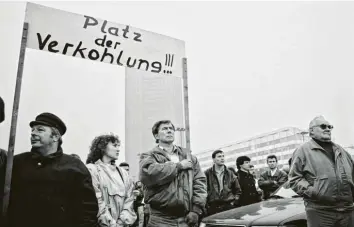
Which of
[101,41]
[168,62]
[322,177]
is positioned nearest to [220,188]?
[322,177]

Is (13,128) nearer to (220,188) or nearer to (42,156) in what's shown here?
(42,156)

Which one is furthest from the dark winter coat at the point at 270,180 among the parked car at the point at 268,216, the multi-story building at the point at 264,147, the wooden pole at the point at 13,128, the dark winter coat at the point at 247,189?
the multi-story building at the point at 264,147

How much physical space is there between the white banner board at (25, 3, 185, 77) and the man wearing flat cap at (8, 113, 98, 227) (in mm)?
792

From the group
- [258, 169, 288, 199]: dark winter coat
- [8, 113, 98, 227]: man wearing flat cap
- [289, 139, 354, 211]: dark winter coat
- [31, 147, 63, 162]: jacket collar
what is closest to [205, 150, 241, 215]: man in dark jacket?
[258, 169, 288, 199]: dark winter coat

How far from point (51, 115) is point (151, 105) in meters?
34.7

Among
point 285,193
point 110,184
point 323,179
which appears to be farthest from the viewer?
point 285,193

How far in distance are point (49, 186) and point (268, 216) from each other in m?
2.58

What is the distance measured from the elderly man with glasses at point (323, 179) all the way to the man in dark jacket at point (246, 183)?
2225 millimetres

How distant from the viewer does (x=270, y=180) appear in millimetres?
6543

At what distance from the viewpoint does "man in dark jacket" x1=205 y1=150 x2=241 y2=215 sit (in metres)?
5.89

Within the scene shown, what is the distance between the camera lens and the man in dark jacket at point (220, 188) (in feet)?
19.3

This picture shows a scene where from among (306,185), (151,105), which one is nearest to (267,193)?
(306,185)

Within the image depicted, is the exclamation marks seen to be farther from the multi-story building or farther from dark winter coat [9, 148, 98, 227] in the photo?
the multi-story building

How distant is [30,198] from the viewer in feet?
7.87
